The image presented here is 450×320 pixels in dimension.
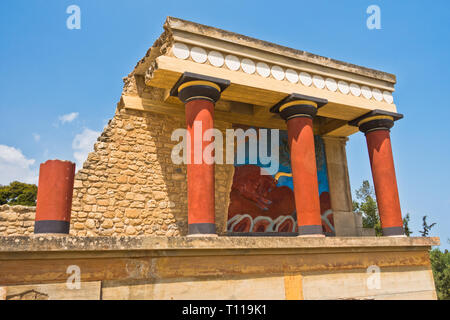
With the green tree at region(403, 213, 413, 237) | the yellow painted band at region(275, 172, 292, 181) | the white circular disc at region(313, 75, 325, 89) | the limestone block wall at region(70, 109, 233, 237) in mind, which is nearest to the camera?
the limestone block wall at region(70, 109, 233, 237)

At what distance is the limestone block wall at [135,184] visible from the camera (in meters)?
7.15

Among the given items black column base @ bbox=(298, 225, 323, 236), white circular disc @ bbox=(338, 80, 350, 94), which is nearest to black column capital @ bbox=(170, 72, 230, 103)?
black column base @ bbox=(298, 225, 323, 236)

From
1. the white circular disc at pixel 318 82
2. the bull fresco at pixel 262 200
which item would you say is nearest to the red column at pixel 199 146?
the white circular disc at pixel 318 82

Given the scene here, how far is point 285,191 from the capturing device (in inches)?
370

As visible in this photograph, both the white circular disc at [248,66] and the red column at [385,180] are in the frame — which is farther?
the red column at [385,180]

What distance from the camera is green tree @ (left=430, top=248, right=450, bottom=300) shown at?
2533 cm

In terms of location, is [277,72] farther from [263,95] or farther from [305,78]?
[305,78]

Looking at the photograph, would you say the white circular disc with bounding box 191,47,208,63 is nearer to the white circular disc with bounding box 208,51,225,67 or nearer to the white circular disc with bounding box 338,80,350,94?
the white circular disc with bounding box 208,51,225,67

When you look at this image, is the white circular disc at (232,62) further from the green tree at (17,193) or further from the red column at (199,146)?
the green tree at (17,193)

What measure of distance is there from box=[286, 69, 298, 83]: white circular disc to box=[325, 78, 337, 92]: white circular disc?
36.1 inches

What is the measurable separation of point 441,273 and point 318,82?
1064 inches

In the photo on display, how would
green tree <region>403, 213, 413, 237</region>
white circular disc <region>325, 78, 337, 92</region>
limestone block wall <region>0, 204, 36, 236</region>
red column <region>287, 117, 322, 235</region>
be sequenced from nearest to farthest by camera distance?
limestone block wall <region>0, 204, 36, 236</region>
red column <region>287, 117, 322, 235</region>
white circular disc <region>325, 78, 337, 92</region>
green tree <region>403, 213, 413, 237</region>

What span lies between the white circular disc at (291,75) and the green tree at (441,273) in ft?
79.0

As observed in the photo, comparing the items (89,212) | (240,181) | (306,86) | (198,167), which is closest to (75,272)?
(198,167)
